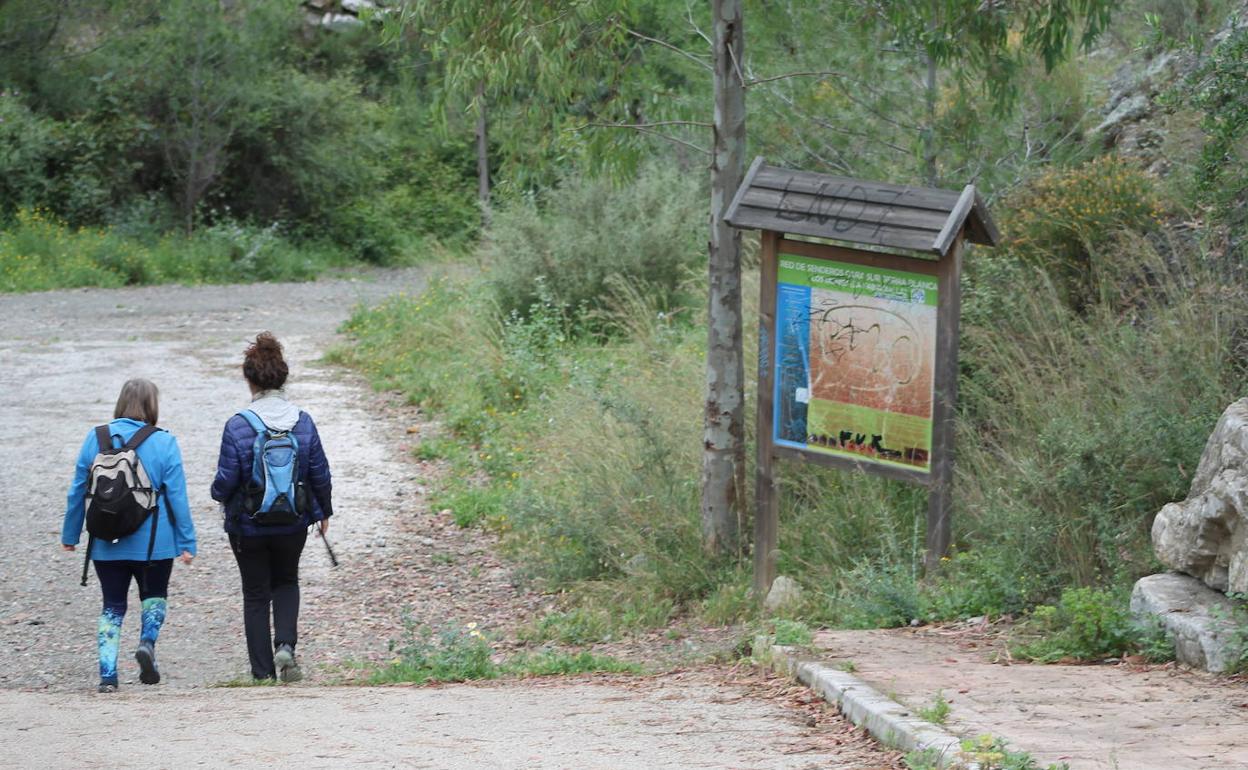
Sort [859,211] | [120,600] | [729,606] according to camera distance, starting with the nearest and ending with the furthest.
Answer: [120,600], [859,211], [729,606]

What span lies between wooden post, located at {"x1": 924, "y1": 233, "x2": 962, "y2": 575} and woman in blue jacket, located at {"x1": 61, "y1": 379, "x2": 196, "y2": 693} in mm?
3678

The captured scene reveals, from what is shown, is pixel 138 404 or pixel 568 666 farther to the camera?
pixel 138 404

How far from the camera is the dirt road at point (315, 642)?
4672 mm

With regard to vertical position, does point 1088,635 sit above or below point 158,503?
below

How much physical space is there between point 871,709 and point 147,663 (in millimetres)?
3729

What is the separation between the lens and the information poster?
6.82 metres

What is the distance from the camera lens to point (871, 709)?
4.66m

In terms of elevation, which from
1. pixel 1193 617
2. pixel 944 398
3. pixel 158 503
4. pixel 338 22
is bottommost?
pixel 1193 617

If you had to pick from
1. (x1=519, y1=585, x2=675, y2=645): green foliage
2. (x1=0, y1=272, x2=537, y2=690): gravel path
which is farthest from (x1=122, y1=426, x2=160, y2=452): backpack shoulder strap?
(x1=519, y1=585, x2=675, y2=645): green foliage

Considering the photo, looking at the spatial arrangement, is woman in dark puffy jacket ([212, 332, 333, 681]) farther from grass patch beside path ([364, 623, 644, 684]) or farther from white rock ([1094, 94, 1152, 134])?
white rock ([1094, 94, 1152, 134])

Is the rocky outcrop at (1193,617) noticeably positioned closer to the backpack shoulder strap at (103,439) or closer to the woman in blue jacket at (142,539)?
the woman in blue jacket at (142,539)

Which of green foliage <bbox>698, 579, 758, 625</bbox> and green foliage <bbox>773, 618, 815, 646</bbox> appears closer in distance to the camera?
green foliage <bbox>773, 618, 815, 646</bbox>

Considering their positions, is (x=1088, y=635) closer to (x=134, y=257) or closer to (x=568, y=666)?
(x=568, y=666)

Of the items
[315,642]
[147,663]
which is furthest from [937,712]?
[315,642]
